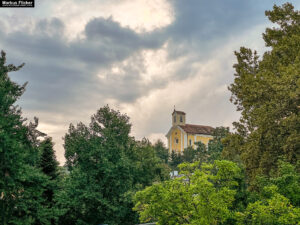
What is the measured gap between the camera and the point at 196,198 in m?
11.4

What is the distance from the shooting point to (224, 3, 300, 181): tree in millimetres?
14203

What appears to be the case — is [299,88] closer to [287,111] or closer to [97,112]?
[287,111]

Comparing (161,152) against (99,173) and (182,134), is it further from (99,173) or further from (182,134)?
(99,173)

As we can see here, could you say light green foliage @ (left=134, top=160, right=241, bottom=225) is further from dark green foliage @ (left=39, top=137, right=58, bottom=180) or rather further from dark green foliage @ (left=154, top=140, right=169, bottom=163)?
dark green foliage @ (left=154, top=140, right=169, bottom=163)

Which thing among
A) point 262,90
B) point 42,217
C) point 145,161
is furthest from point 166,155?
point 262,90

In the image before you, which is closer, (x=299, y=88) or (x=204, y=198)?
(x=204, y=198)

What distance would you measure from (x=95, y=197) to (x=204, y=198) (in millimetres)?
13905

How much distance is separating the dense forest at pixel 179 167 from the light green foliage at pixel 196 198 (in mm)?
38

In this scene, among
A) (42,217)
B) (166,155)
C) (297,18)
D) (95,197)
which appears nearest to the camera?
(297,18)

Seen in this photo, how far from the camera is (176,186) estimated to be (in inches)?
464

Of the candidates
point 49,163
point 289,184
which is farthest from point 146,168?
point 289,184

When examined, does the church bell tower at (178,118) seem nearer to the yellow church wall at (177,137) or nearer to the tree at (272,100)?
the yellow church wall at (177,137)

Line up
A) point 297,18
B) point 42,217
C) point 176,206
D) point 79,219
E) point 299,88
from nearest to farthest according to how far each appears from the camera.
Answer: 1. point 176,206
2. point 299,88
3. point 297,18
4. point 42,217
5. point 79,219

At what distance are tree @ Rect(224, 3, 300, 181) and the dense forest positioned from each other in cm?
5
